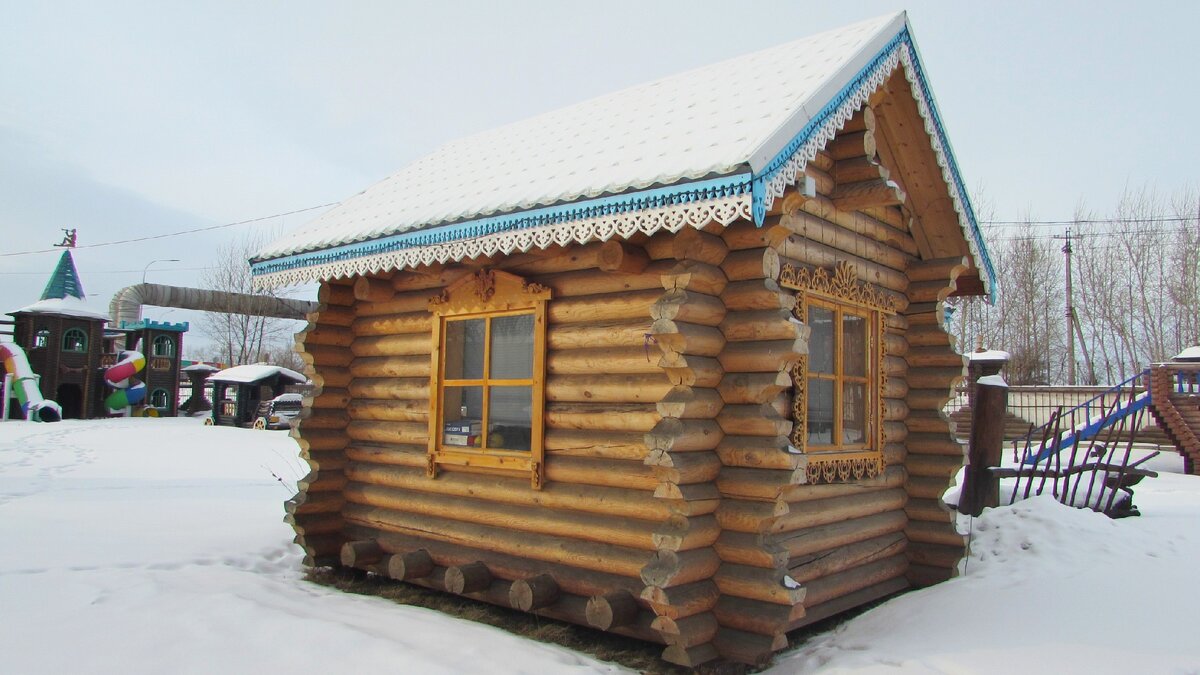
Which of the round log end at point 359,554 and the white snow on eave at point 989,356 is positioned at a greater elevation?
the white snow on eave at point 989,356

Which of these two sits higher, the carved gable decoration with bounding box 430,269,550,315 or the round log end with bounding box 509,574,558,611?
the carved gable decoration with bounding box 430,269,550,315

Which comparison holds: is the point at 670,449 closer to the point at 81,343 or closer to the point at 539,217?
the point at 539,217

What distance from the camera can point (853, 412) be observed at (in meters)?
7.23

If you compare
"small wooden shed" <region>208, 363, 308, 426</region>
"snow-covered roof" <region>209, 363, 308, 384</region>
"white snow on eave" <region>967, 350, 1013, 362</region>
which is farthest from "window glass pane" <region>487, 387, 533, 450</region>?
"snow-covered roof" <region>209, 363, 308, 384</region>

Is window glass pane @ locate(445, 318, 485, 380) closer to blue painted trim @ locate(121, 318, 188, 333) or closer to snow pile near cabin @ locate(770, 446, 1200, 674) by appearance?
snow pile near cabin @ locate(770, 446, 1200, 674)

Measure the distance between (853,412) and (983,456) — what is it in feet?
9.95

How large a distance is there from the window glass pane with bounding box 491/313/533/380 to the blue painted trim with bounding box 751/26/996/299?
7.78 feet

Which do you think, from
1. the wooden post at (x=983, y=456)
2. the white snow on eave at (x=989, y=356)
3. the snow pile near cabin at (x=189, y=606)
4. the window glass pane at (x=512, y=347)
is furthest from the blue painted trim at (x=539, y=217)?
the white snow on eave at (x=989, y=356)

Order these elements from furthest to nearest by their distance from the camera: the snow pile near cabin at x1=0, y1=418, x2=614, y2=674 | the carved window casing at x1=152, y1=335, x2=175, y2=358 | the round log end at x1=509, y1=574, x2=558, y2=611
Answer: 1. the carved window casing at x1=152, y1=335, x2=175, y2=358
2. the round log end at x1=509, y1=574, x2=558, y2=611
3. the snow pile near cabin at x1=0, y1=418, x2=614, y2=674

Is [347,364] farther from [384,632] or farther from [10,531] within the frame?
[10,531]

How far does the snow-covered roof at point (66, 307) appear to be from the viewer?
32.8m

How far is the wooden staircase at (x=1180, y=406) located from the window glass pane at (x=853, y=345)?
591 inches

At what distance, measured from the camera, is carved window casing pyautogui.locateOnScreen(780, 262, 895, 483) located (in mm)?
6348

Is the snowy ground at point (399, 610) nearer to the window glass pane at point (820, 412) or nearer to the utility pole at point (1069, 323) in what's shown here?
the window glass pane at point (820, 412)
